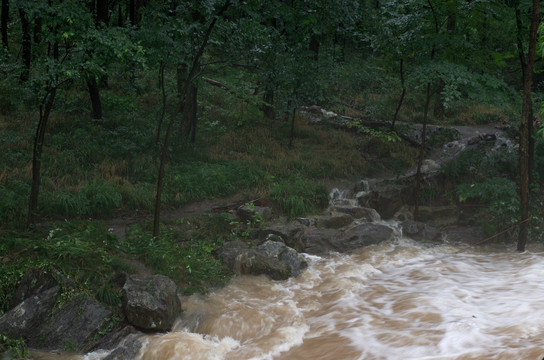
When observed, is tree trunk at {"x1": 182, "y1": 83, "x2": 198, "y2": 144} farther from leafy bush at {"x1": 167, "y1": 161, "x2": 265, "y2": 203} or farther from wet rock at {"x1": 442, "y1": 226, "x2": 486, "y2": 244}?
wet rock at {"x1": 442, "y1": 226, "x2": 486, "y2": 244}

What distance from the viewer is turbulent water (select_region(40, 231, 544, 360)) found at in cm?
632

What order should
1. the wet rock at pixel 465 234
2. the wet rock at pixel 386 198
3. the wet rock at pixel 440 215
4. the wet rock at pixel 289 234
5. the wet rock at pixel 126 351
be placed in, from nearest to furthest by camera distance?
the wet rock at pixel 126 351 → the wet rock at pixel 289 234 → the wet rock at pixel 465 234 → the wet rock at pixel 440 215 → the wet rock at pixel 386 198

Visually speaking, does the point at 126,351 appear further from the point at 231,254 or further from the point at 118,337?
the point at 231,254

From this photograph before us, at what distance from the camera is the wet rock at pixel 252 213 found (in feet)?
39.3

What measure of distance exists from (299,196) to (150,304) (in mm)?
7269

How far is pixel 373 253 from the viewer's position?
11.4 metres

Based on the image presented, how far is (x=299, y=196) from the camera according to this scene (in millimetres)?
13555

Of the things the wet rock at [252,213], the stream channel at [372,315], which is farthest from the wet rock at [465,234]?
the wet rock at [252,213]

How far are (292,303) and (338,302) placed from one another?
2.98ft

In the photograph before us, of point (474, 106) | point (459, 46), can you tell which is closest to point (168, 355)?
point (459, 46)

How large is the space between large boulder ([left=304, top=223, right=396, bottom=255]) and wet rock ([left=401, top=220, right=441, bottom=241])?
781 mm

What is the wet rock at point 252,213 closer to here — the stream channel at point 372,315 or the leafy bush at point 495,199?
the stream channel at point 372,315

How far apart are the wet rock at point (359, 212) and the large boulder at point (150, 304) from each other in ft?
25.0

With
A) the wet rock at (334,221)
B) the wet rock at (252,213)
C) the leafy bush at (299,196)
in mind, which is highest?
the leafy bush at (299,196)
